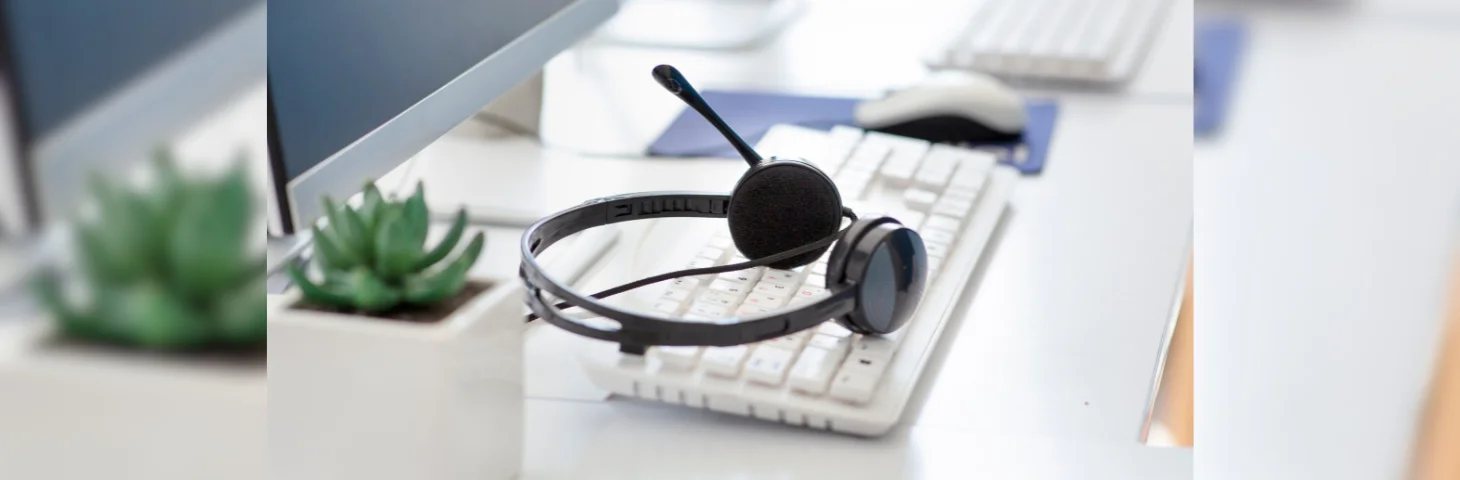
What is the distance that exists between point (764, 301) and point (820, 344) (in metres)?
0.06

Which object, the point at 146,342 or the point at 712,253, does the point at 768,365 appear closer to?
the point at 712,253

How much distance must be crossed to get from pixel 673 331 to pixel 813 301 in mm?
61

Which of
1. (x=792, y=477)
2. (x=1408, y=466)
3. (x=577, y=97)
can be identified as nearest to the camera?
(x=1408, y=466)

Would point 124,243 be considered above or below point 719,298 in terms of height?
above

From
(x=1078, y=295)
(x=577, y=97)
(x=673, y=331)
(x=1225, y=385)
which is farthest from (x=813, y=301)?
(x=577, y=97)

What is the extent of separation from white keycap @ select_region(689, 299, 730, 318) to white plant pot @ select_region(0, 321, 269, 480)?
364mm

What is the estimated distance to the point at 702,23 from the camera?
1264 millimetres

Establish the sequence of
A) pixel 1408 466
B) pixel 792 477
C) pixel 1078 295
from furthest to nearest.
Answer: pixel 1078 295
pixel 792 477
pixel 1408 466

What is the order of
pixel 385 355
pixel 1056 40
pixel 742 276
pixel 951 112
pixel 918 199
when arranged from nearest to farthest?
pixel 385 355
pixel 742 276
pixel 918 199
pixel 951 112
pixel 1056 40

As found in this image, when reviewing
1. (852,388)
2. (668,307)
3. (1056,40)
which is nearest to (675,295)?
(668,307)

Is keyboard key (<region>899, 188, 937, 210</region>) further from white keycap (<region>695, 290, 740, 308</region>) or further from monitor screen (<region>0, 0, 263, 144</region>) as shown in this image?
monitor screen (<region>0, 0, 263, 144</region>)

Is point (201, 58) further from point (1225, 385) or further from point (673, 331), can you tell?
point (673, 331)

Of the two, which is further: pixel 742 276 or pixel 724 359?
pixel 742 276

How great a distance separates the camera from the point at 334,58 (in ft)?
1.71
